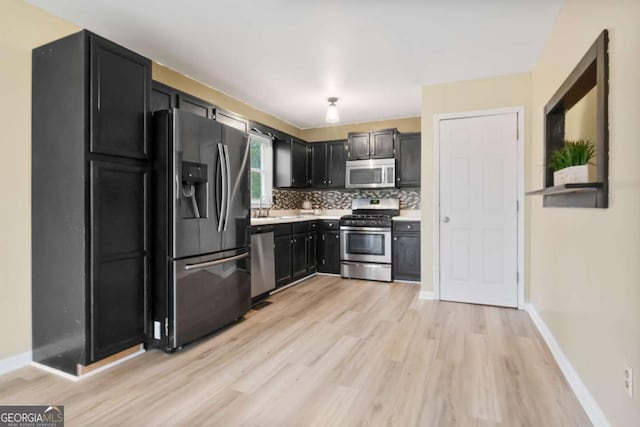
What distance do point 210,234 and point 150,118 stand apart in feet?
3.12

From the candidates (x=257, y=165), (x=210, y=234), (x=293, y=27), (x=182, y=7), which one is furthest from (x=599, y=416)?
(x=257, y=165)

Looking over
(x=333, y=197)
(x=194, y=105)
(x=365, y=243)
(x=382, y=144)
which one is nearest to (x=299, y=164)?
(x=333, y=197)

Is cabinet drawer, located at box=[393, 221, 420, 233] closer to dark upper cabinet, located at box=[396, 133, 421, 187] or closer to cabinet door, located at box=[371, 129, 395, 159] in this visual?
dark upper cabinet, located at box=[396, 133, 421, 187]

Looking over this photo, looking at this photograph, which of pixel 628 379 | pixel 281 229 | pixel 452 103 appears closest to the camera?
pixel 628 379

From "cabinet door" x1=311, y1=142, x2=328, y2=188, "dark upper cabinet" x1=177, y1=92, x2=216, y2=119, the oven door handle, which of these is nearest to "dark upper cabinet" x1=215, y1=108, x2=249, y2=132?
"dark upper cabinet" x1=177, y1=92, x2=216, y2=119

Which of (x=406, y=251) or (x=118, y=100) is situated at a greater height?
(x=118, y=100)

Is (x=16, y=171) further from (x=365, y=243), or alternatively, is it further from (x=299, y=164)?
(x=365, y=243)

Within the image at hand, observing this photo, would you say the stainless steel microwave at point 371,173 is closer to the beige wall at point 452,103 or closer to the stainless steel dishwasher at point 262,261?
the beige wall at point 452,103

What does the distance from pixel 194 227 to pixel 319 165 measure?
328 cm

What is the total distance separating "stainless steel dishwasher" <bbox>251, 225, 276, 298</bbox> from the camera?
11.8ft

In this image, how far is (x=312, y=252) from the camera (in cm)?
502

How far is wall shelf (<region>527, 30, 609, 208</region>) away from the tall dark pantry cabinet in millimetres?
2618

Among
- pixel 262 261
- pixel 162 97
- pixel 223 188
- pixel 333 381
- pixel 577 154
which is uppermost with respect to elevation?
pixel 162 97

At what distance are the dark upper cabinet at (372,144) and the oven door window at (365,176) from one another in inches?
8.0
